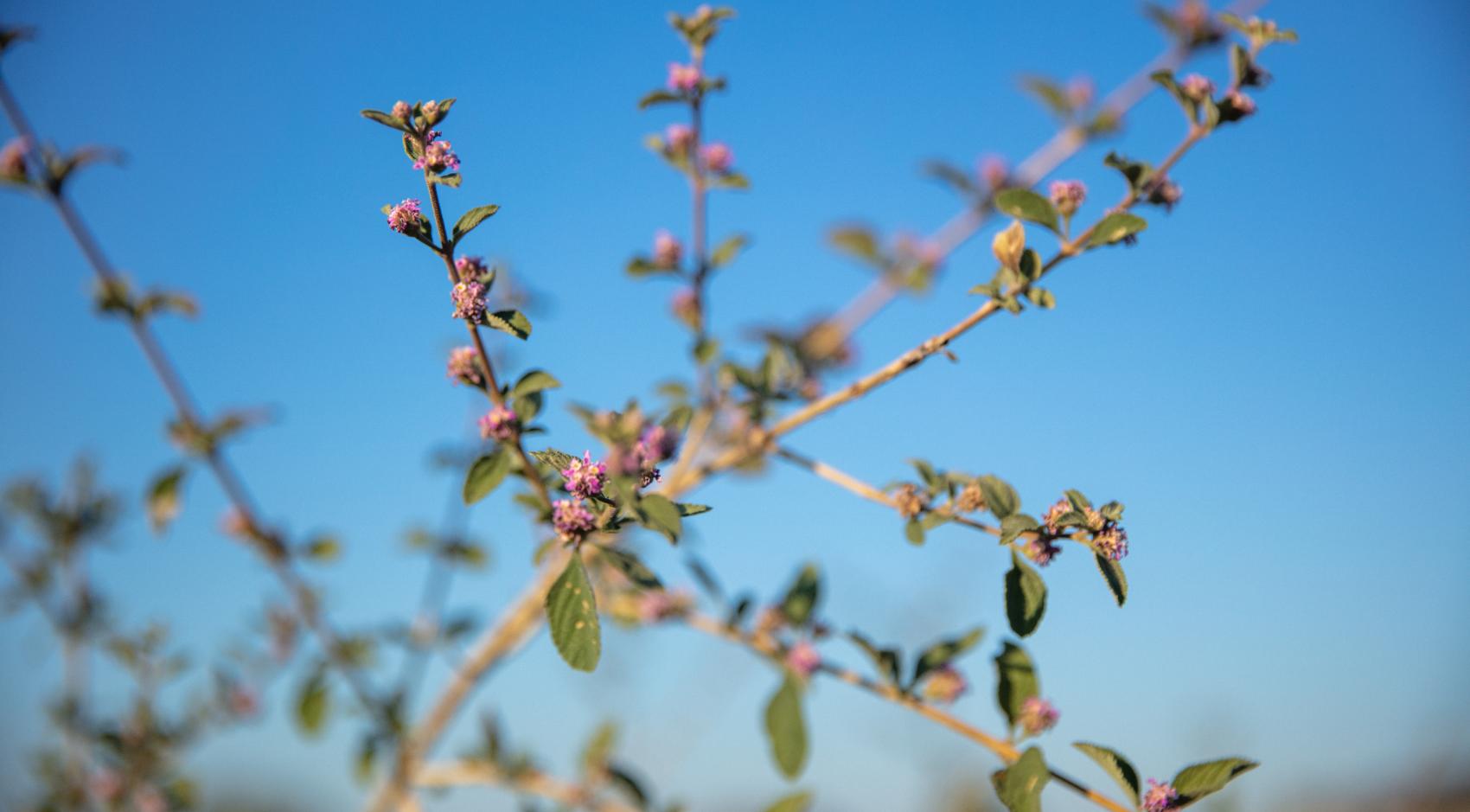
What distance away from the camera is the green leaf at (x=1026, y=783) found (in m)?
1.61

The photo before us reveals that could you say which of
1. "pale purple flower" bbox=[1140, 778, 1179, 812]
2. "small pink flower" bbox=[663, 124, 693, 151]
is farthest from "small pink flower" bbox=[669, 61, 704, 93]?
"pale purple flower" bbox=[1140, 778, 1179, 812]

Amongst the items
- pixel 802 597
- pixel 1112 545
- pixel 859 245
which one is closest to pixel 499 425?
pixel 1112 545

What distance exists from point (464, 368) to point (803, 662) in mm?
1141

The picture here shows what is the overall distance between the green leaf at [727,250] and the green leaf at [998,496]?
125 cm

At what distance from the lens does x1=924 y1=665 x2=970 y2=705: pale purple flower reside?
2234 millimetres

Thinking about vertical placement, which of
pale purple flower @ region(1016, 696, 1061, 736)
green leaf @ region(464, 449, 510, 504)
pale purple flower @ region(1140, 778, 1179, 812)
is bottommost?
pale purple flower @ region(1140, 778, 1179, 812)

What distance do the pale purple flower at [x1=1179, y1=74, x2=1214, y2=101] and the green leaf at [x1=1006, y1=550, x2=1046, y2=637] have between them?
113cm

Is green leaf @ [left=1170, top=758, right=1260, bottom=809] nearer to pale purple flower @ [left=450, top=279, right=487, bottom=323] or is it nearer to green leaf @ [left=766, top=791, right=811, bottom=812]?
green leaf @ [left=766, top=791, right=811, bottom=812]

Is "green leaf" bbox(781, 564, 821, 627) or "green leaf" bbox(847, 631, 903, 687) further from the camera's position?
"green leaf" bbox(781, 564, 821, 627)

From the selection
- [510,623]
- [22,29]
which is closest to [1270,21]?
[510,623]

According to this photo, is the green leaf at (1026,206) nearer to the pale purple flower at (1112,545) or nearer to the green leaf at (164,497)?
the pale purple flower at (1112,545)

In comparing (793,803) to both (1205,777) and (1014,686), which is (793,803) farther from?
(1205,777)

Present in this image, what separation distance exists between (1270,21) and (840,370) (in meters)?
1.65

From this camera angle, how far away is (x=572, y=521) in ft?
4.88
